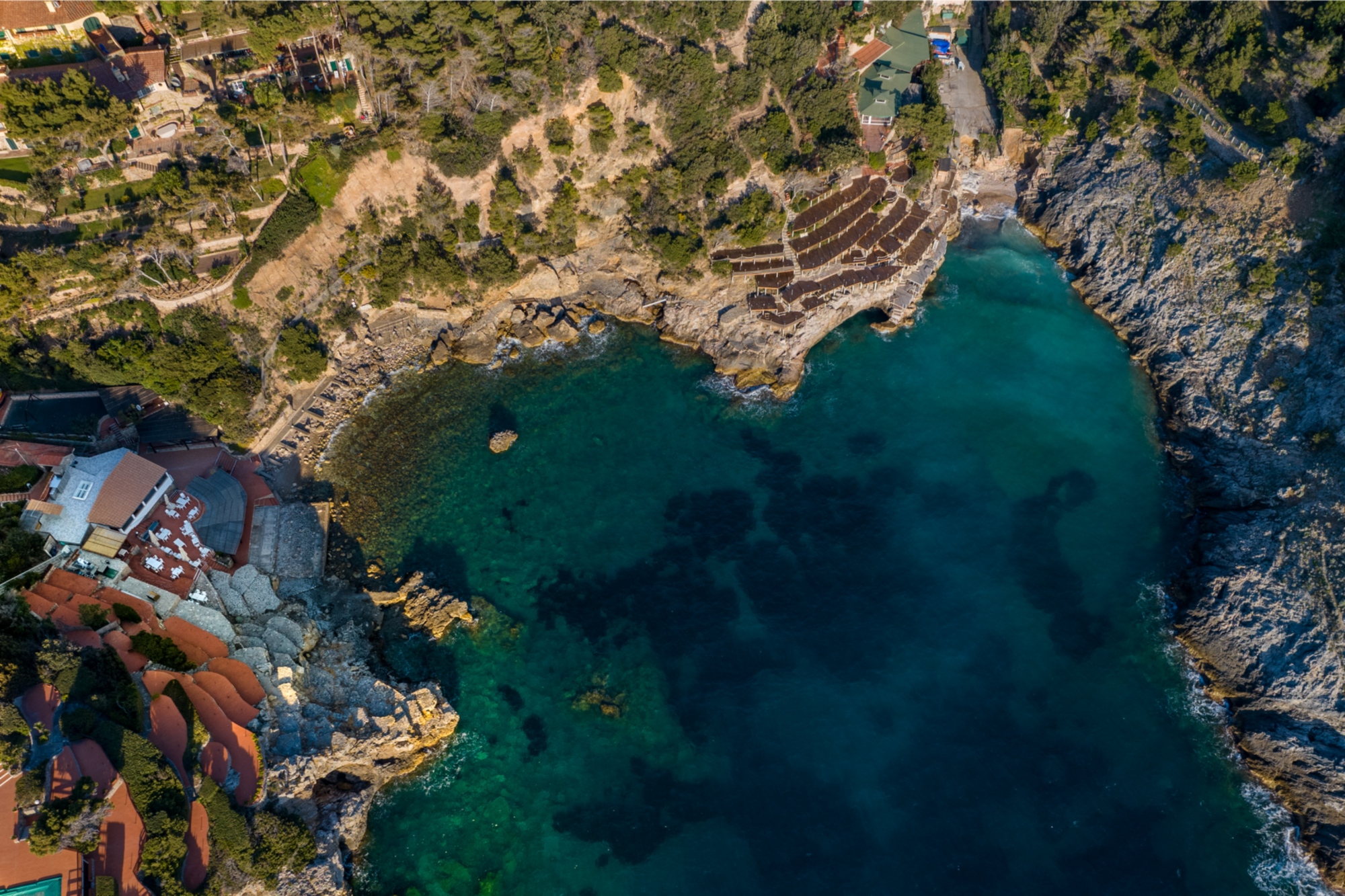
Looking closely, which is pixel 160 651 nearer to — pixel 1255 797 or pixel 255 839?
pixel 255 839

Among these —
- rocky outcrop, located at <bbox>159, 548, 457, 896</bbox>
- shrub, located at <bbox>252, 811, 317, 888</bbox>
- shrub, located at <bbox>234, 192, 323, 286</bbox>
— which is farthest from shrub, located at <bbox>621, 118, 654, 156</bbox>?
shrub, located at <bbox>252, 811, 317, 888</bbox>

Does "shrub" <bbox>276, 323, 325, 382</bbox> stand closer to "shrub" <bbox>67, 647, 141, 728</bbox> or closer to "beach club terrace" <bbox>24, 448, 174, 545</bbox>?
"beach club terrace" <bbox>24, 448, 174, 545</bbox>

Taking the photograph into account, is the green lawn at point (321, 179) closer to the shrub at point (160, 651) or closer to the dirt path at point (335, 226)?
the dirt path at point (335, 226)

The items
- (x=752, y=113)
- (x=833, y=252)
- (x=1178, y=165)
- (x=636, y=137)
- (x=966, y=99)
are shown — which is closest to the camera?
(x=1178, y=165)

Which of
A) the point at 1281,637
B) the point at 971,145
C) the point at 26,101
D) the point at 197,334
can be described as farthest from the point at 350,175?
the point at 1281,637

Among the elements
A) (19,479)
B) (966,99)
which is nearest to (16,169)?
(19,479)

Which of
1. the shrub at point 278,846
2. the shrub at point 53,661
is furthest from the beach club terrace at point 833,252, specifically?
the shrub at point 53,661
